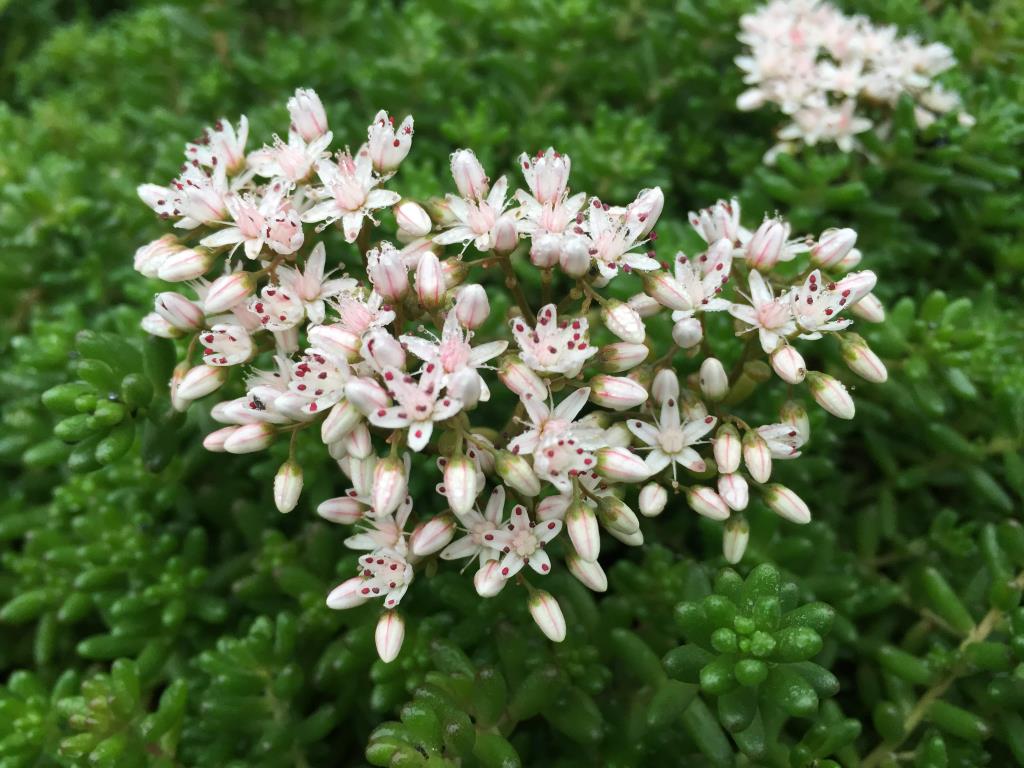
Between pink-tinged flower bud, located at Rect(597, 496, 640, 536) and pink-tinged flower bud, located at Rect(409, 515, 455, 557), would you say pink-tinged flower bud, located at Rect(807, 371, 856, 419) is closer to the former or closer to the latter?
pink-tinged flower bud, located at Rect(597, 496, 640, 536)

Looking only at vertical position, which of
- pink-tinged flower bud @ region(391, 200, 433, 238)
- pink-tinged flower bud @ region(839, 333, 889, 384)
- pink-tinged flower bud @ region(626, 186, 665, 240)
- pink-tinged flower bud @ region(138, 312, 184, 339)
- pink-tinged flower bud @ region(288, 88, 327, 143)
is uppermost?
pink-tinged flower bud @ region(288, 88, 327, 143)

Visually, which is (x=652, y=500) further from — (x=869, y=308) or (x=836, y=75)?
(x=836, y=75)

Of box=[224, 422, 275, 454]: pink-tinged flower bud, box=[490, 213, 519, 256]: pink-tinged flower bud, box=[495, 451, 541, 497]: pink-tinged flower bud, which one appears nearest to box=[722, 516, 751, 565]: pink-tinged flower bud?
box=[495, 451, 541, 497]: pink-tinged flower bud

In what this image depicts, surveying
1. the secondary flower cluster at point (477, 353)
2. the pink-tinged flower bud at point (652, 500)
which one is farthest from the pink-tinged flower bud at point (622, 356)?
the pink-tinged flower bud at point (652, 500)

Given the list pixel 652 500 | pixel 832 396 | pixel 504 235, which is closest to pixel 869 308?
pixel 832 396

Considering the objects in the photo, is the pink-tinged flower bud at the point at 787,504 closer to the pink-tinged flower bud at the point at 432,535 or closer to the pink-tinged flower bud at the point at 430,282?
the pink-tinged flower bud at the point at 432,535

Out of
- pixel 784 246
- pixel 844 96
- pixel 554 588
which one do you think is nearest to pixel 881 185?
pixel 844 96

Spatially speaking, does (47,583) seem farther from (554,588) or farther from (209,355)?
(554,588)
